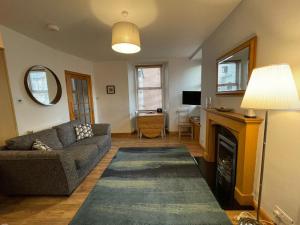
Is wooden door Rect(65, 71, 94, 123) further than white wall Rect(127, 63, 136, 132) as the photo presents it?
No

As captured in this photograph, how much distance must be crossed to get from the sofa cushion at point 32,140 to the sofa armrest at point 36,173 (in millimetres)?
210

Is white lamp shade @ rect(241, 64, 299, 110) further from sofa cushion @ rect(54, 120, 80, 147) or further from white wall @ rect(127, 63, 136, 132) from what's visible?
white wall @ rect(127, 63, 136, 132)

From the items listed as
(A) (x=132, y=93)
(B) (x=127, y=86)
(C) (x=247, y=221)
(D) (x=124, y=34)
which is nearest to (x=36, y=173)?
(D) (x=124, y=34)

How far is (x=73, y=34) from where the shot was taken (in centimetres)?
261

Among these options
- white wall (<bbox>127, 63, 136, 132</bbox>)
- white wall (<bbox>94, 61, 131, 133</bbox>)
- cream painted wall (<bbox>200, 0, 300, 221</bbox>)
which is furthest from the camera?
white wall (<bbox>127, 63, 136, 132</bbox>)

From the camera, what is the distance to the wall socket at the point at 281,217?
129 centimetres

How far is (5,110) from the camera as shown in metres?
2.34

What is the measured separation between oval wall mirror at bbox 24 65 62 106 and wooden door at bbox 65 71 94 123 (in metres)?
0.51

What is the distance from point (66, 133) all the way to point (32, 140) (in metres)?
0.74

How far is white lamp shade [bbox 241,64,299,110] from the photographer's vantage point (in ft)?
3.37

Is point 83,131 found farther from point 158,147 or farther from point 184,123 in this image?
point 184,123

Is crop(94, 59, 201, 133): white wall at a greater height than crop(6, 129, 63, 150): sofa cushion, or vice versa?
crop(94, 59, 201, 133): white wall

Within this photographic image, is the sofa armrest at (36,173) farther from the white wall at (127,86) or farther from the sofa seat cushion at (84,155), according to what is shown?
the white wall at (127,86)

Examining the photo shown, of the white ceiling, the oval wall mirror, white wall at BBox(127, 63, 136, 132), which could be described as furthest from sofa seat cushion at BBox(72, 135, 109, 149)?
the white ceiling
